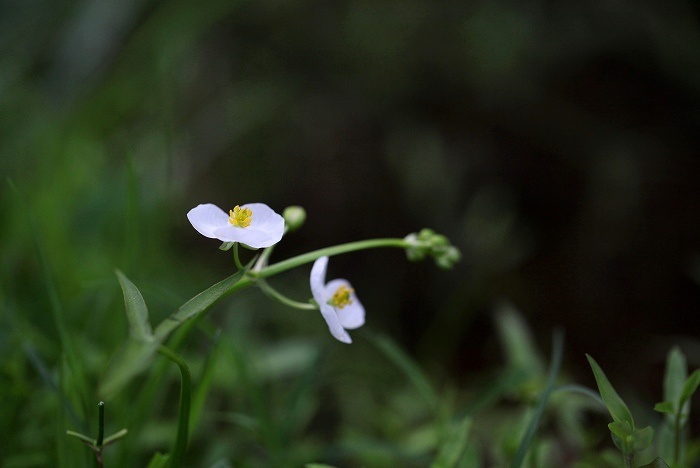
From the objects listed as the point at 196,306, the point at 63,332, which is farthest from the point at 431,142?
the point at 196,306

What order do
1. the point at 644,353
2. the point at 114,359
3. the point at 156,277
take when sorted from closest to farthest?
the point at 114,359, the point at 156,277, the point at 644,353

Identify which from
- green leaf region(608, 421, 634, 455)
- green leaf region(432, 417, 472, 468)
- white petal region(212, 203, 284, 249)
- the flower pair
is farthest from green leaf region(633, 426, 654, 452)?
white petal region(212, 203, 284, 249)

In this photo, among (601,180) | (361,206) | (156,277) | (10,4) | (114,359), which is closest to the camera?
(114,359)

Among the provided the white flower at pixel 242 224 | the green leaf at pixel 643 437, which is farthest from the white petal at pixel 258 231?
the green leaf at pixel 643 437

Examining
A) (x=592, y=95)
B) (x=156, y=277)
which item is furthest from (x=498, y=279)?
(x=156, y=277)

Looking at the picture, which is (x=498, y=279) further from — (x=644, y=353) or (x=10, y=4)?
(x=10, y=4)

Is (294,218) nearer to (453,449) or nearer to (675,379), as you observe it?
(453,449)

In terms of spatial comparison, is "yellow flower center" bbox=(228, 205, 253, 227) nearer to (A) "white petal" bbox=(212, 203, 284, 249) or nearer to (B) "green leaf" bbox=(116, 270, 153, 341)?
(A) "white petal" bbox=(212, 203, 284, 249)

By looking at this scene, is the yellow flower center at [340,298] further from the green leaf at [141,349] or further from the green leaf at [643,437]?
the green leaf at [643,437]
